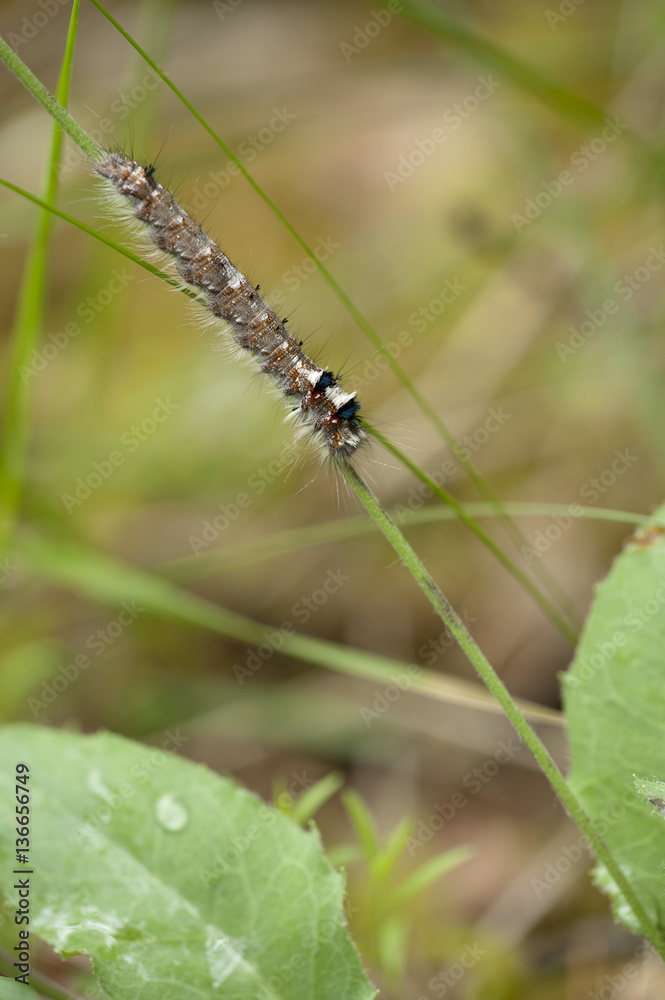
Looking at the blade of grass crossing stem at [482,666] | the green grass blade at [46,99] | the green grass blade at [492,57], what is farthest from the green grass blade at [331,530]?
the green grass blade at [492,57]

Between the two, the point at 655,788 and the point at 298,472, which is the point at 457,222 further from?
the point at 655,788

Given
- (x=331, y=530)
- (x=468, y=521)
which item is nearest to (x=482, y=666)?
(x=468, y=521)

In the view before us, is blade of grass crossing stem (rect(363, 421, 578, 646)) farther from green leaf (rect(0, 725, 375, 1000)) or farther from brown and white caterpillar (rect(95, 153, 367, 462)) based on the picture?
green leaf (rect(0, 725, 375, 1000))

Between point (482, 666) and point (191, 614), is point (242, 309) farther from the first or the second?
point (191, 614)

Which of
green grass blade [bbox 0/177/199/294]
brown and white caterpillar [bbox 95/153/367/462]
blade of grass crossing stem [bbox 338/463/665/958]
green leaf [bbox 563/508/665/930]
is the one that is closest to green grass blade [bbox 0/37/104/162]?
green grass blade [bbox 0/177/199/294]

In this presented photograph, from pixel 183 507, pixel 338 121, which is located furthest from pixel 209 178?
pixel 183 507
